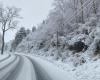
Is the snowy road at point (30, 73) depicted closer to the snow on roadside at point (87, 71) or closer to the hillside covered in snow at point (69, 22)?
the snow on roadside at point (87, 71)

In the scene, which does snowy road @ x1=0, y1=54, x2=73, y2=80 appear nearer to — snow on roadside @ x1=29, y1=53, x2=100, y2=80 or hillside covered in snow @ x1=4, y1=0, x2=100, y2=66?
snow on roadside @ x1=29, y1=53, x2=100, y2=80

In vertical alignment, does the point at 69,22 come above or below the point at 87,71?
above

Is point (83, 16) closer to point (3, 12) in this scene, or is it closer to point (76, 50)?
point (76, 50)

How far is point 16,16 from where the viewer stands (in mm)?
34344

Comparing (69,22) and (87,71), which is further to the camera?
(69,22)

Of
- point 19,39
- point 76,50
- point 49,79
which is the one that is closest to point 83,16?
point 76,50

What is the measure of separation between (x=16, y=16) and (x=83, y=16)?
15.3 metres

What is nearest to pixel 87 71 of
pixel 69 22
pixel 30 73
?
pixel 30 73

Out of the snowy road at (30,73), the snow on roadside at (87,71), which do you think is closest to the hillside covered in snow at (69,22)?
A: the snow on roadside at (87,71)

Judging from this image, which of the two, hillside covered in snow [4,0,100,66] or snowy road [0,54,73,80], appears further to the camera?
hillside covered in snow [4,0,100,66]

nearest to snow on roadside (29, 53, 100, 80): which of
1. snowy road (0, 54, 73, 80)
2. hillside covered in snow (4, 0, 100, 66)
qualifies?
snowy road (0, 54, 73, 80)

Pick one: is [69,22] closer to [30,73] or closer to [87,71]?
[87,71]

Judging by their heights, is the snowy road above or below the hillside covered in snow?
below

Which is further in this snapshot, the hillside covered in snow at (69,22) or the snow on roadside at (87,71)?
the hillside covered in snow at (69,22)
